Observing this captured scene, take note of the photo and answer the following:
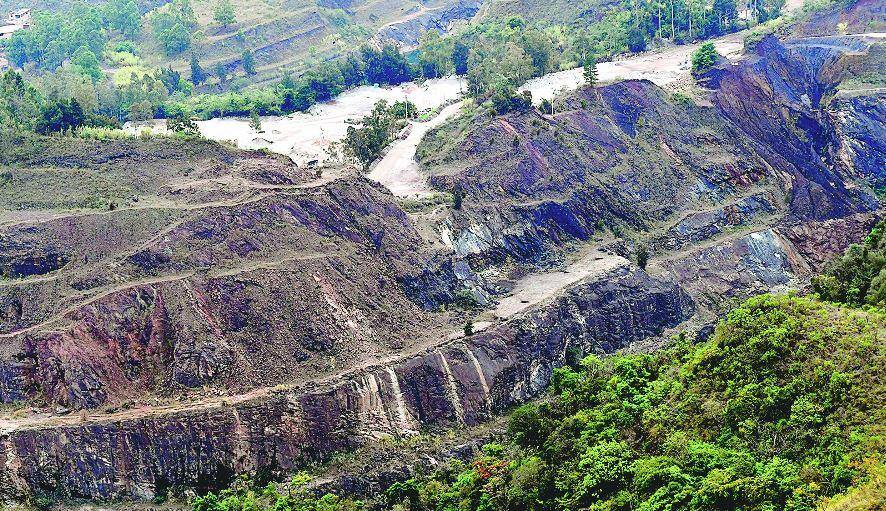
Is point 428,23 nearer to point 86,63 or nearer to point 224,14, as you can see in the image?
point 224,14

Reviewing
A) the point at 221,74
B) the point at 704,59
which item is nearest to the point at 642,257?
the point at 704,59

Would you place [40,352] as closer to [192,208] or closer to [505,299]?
[192,208]

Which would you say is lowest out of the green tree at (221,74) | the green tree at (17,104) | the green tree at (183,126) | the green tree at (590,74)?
the green tree at (221,74)

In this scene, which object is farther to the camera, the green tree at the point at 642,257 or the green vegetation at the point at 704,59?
the green vegetation at the point at 704,59

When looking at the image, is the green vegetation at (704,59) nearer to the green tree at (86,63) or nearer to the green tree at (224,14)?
the green tree at (224,14)

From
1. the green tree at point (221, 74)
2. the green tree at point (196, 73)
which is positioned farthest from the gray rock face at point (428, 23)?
the green tree at point (196, 73)

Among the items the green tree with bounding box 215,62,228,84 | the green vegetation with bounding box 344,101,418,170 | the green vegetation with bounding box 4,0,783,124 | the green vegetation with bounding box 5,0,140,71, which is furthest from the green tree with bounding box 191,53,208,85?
the green vegetation with bounding box 344,101,418,170

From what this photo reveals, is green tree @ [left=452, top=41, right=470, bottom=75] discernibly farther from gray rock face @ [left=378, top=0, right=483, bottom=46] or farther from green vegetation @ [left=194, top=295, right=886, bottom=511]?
green vegetation @ [left=194, top=295, right=886, bottom=511]

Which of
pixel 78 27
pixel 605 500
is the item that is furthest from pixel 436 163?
pixel 78 27
